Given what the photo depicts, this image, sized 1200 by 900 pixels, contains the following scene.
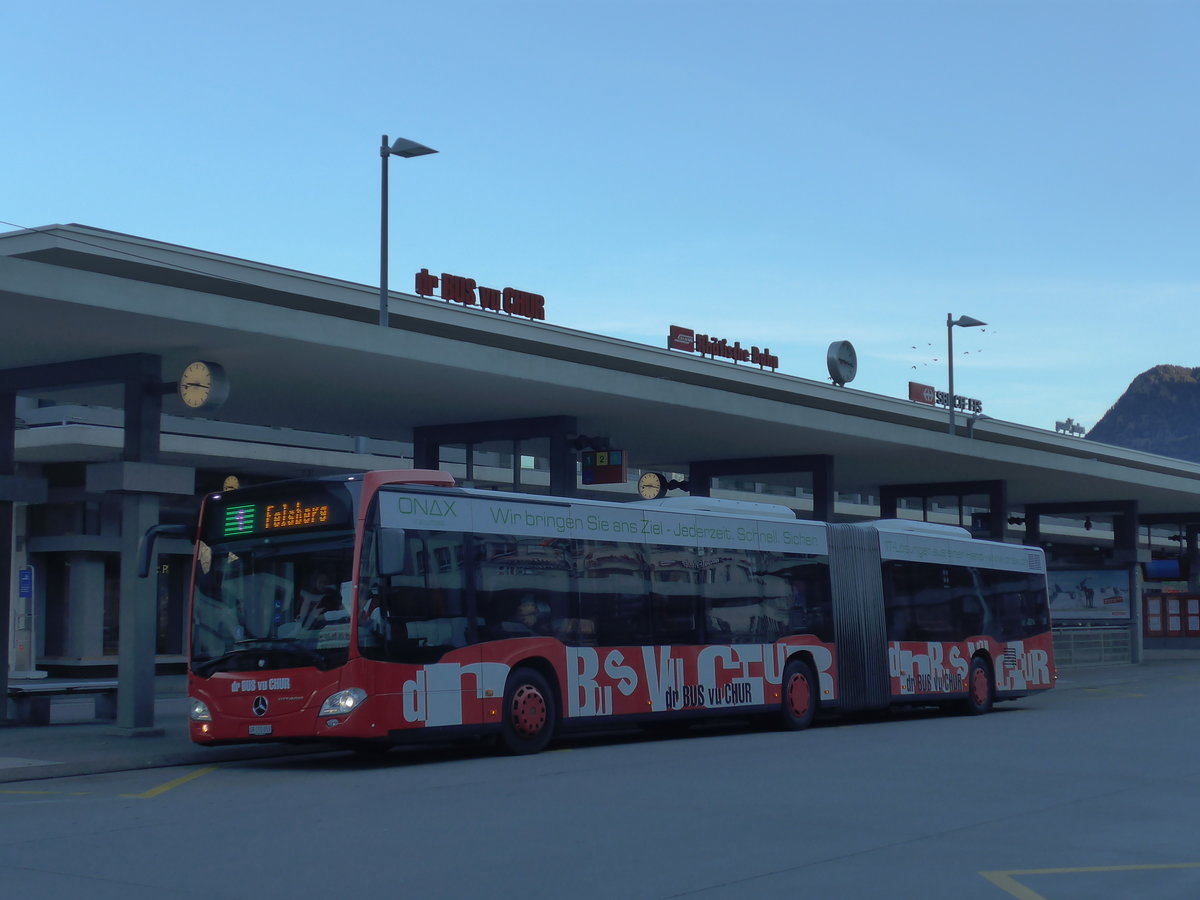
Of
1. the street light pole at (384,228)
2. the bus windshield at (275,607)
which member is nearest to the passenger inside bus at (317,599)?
the bus windshield at (275,607)

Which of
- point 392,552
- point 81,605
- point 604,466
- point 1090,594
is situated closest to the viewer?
point 392,552

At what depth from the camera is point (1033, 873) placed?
28.1 feet

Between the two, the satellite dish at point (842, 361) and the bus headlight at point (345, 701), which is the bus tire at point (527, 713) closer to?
the bus headlight at point (345, 701)

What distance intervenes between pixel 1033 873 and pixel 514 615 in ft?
29.6

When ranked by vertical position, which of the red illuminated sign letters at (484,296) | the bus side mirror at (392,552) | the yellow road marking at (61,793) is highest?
the red illuminated sign letters at (484,296)

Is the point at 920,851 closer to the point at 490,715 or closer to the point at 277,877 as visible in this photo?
the point at 277,877

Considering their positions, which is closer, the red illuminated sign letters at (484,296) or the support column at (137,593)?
the support column at (137,593)

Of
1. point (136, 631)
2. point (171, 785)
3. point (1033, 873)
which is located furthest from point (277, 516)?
point (1033, 873)

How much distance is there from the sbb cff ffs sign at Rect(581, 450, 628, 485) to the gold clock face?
16.8 ft

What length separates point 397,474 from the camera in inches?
625

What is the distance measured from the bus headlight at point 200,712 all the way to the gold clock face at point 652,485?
1716 cm

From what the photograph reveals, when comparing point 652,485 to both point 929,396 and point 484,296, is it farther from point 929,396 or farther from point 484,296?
point 929,396

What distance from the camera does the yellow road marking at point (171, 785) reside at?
1299 cm

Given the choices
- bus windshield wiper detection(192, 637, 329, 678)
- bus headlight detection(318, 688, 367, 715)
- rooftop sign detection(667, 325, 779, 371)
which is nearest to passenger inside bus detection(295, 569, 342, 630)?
bus windshield wiper detection(192, 637, 329, 678)
